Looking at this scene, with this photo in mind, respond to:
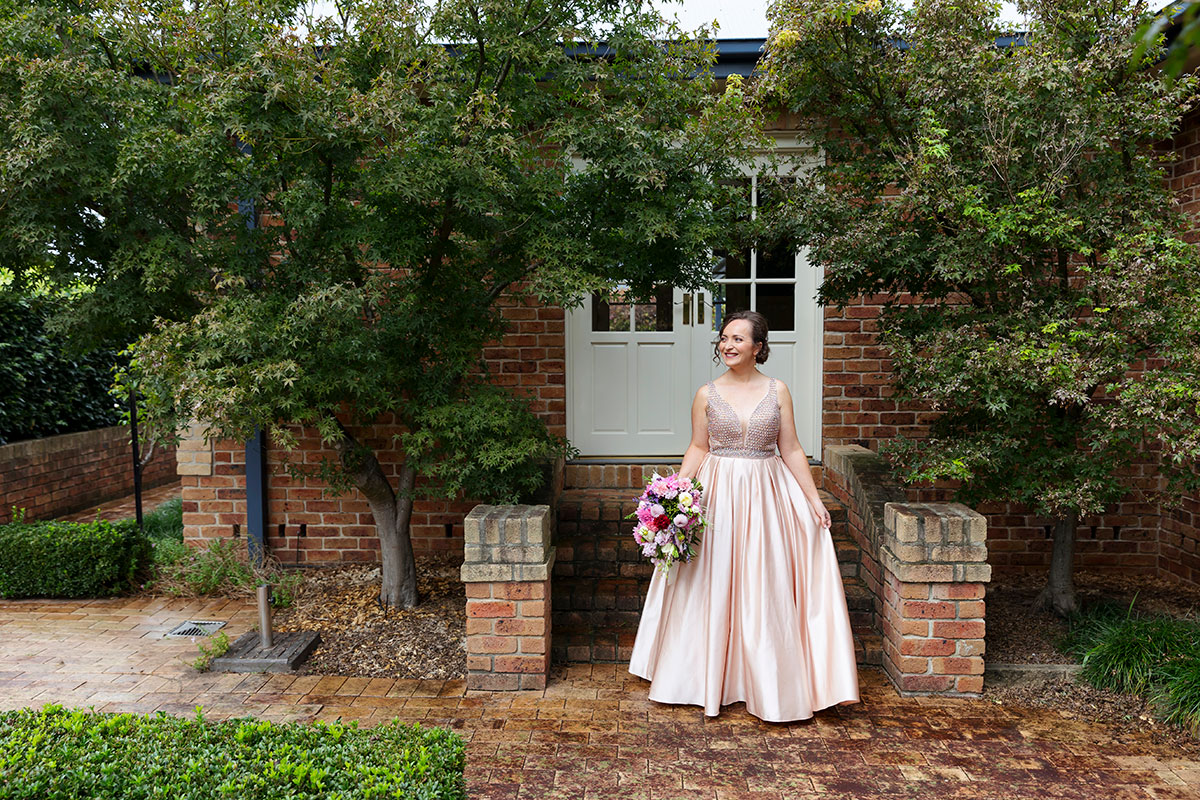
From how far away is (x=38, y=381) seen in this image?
8.12m

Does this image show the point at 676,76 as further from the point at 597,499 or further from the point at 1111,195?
the point at 597,499

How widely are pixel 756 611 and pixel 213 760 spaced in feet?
7.92

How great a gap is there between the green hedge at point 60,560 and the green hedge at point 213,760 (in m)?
3.31

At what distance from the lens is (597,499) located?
18.4ft

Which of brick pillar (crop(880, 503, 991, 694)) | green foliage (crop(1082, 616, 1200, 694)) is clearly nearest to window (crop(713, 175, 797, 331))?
brick pillar (crop(880, 503, 991, 694))

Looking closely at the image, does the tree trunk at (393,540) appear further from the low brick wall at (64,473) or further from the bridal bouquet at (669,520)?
the low brick wall at (64,473)

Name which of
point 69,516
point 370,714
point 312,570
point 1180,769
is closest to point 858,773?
point 1180,769

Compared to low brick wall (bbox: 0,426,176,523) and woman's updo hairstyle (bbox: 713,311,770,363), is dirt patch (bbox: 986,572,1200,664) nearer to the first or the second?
woman's updo hairstyle (bbox: 713,311,770,363)

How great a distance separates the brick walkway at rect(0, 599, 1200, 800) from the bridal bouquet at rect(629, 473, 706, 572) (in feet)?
2.62

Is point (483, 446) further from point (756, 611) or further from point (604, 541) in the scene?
point (756, 611)

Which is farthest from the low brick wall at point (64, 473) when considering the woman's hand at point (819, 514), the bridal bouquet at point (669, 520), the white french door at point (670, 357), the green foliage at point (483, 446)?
the woman's hand at point (819, 514)

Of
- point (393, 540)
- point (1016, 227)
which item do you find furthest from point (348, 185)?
point (1016, 227)

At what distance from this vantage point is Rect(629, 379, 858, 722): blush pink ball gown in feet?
12.5

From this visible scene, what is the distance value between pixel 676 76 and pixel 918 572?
293cm
